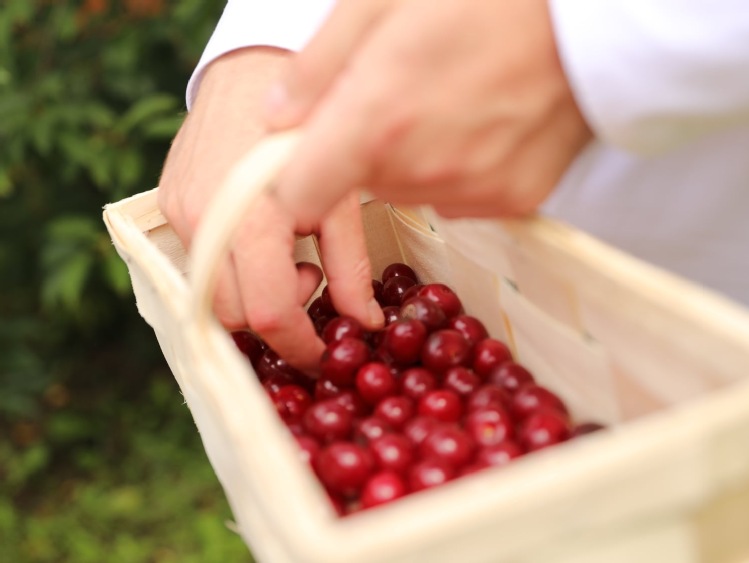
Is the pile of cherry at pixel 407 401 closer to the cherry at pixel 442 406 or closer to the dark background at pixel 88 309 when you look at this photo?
the cherry at pixel 442 406

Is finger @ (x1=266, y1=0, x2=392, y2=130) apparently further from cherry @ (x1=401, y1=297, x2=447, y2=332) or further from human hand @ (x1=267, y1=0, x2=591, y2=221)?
cherry @ (x1=401, y1=297, x2=447, y2=332)

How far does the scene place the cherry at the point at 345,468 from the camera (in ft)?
2.11

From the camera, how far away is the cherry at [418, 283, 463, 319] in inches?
35.2

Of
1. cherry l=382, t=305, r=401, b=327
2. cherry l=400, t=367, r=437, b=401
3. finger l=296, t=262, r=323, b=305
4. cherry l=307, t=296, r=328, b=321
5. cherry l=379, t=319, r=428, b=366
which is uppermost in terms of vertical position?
finger l=296, t=262, r=323, b=305

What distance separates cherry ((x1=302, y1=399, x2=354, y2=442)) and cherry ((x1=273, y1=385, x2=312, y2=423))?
5cm

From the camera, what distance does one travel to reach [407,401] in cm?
76

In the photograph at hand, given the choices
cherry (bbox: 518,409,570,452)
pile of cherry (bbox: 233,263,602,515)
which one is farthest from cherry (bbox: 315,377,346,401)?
cherry (bbox: 518,409,570,452)

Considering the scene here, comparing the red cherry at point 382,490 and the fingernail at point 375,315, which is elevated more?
the fingernail at point 375,315

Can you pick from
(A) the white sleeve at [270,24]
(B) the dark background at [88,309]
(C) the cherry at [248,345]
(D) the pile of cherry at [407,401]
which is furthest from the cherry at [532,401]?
(B) the dark background at [88,309]

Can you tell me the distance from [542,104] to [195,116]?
17.5 inches

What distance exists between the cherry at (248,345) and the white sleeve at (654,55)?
1.55 feet

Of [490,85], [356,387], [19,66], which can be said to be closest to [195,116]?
[356,387]

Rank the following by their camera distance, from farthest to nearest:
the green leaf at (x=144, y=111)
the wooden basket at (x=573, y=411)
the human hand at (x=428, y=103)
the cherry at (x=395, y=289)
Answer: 1. the green leaf at (x=144, y=111)
2. the cherry at (x=395, y=289)
3. the human hand at (x=428, y=103)
4. the wooden basket at (x=573, y=411)

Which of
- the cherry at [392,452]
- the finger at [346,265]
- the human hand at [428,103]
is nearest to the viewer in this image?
the human hand at [428,103]
